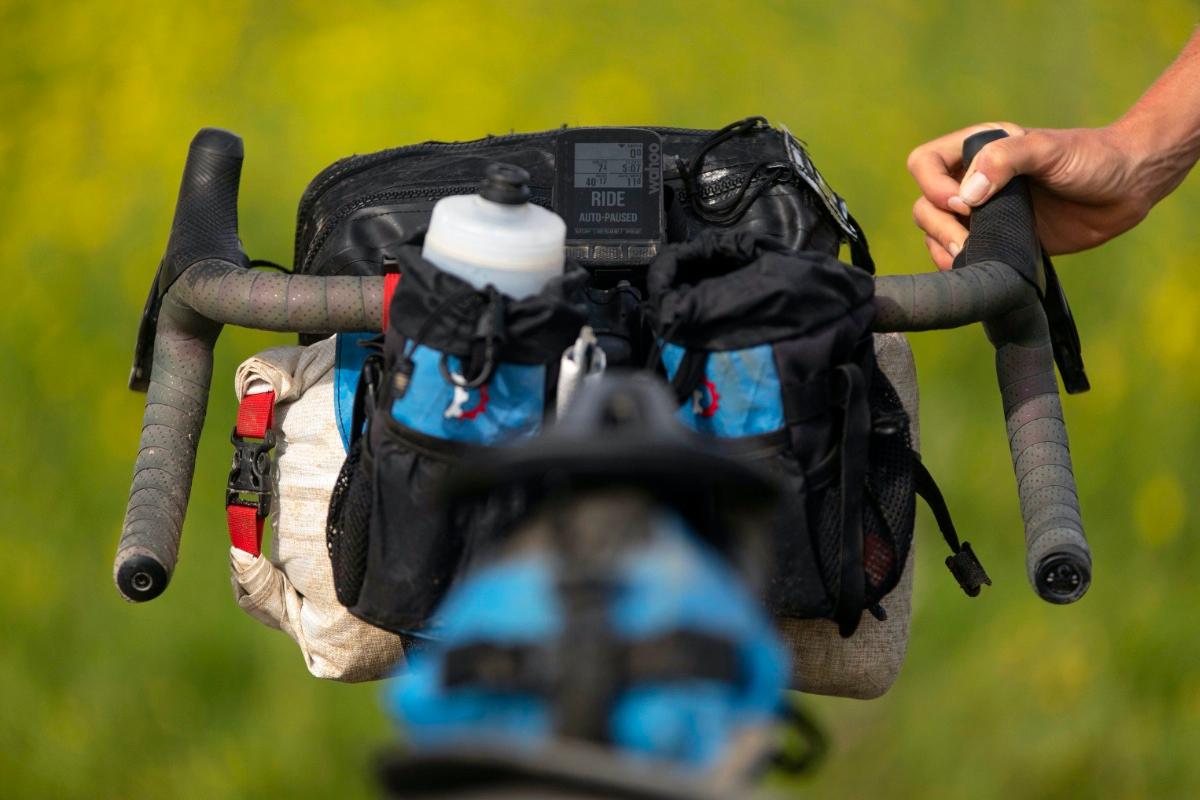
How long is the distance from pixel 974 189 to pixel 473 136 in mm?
2116

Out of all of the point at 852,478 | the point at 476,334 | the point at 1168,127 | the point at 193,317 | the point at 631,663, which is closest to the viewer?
the point at 631,663

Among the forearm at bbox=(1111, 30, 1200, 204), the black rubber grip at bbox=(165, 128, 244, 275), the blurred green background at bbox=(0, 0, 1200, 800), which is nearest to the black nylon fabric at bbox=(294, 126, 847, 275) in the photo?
the black rubber grip at bbox=(165, 128, 244, 275)

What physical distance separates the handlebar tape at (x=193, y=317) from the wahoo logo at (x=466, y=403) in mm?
198

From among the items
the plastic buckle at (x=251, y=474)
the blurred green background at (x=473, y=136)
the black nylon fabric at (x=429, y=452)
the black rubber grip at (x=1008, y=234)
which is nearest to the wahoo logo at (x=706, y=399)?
the black nylon fabric at (x=429, y=452)

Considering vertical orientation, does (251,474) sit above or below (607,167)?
below

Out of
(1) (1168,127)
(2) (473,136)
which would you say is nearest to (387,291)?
(1) (1168,127)

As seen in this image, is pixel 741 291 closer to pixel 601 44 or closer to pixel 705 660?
pixel 705 660

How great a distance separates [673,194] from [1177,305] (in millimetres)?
2352

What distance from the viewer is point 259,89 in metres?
3.57

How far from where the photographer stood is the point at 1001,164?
151cm

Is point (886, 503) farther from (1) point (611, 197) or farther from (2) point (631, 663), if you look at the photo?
(2) point (631, 663)

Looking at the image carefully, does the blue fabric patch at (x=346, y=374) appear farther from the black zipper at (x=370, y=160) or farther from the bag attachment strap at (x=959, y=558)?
the bag attachment strap at (x=959, y=558)

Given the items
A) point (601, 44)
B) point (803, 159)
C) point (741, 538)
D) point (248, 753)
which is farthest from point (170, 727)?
point (741, 538)

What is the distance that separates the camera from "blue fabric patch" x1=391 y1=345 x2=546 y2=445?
1.11 meters
